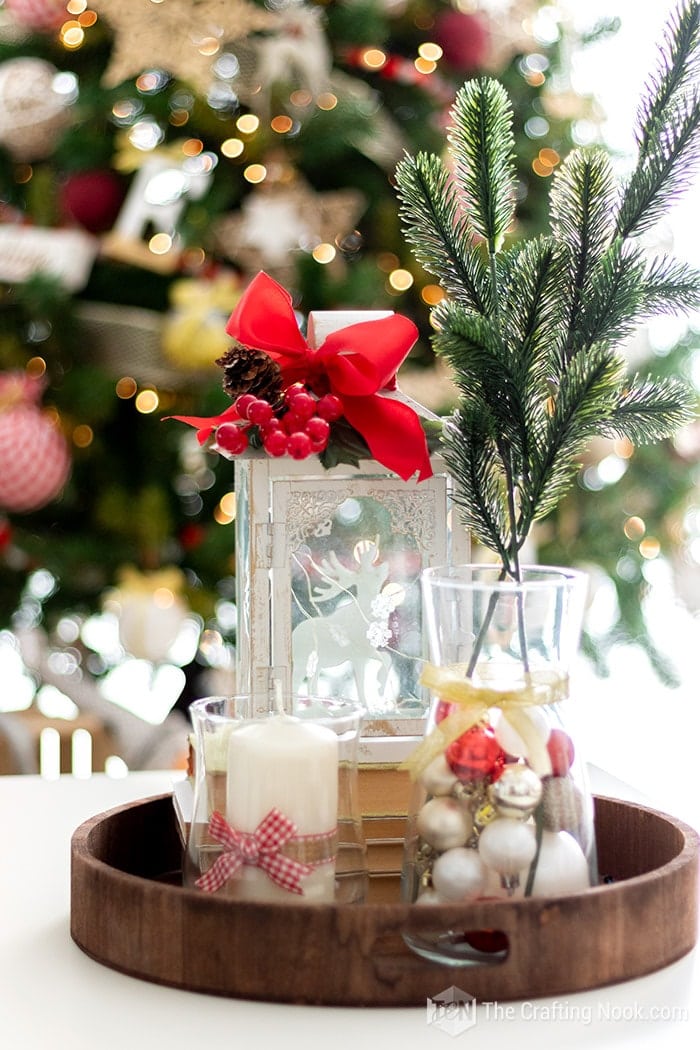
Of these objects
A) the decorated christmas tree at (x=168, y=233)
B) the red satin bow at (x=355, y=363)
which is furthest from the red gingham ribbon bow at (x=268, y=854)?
the decorated christmas tree at (x=168, y=233)

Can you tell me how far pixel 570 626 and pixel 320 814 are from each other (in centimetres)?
16

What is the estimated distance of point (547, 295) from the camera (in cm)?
69

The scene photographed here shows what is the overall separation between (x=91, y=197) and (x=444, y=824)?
145 cm

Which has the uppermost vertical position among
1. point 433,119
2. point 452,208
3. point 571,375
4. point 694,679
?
point 433,119

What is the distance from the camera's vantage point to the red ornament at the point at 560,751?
62cm

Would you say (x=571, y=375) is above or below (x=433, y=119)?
below

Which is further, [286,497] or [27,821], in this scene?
[27,821]

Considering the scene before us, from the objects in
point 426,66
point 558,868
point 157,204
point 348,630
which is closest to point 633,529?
point 426,66

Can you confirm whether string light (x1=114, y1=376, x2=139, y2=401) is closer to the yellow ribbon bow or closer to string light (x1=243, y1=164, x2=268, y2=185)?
string light (x1=243, y1=164, x2=268, y2=185)

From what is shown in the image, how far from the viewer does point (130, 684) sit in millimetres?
2148

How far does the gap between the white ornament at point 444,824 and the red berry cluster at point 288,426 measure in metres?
0.21

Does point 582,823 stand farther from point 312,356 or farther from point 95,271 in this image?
point 95,271

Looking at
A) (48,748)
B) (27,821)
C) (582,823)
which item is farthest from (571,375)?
(48,748)

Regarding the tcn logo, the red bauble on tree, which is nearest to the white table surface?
the tcn logo
